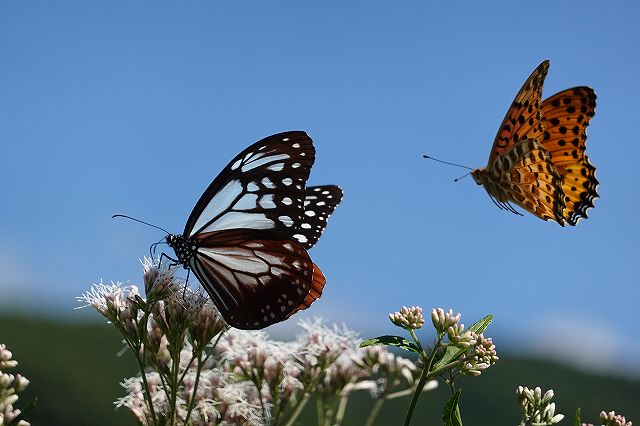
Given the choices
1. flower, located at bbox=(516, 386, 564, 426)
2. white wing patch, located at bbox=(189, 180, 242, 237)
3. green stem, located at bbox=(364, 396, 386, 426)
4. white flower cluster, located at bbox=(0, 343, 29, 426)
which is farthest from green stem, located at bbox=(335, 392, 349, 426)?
white flower cluster, located at bbox=(0, 343, 29, 426)

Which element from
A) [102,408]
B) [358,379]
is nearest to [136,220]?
[358,379]

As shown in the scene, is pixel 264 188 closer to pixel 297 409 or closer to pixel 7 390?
pixel 297 409

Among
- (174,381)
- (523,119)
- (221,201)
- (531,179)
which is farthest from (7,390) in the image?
(523,119)

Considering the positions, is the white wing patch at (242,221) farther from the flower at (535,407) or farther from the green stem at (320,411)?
the flower at (535,407)

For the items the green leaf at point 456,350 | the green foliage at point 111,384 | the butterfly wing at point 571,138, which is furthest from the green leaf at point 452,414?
the green foliage at point 111,384

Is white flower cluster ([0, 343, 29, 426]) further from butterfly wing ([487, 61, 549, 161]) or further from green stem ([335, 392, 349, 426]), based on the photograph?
butterfly wing ([487, 61, 549, 161])

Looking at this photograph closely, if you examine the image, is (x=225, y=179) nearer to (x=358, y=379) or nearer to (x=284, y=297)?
(x=284, y=297)
